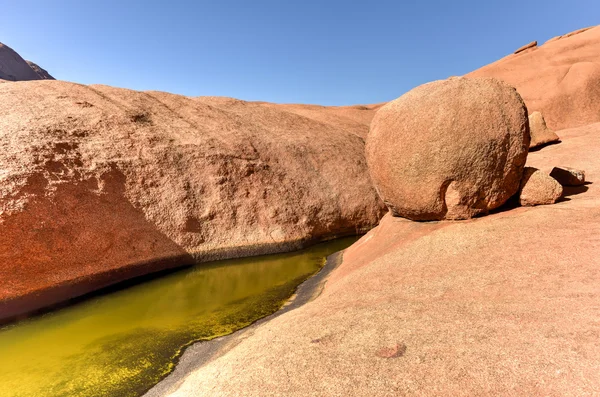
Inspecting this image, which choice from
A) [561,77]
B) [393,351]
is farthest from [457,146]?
[561,77]

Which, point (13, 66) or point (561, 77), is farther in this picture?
point (13, 66)

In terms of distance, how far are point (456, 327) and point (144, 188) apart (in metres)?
7.38

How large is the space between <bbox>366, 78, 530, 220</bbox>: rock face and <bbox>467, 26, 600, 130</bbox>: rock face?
14479 mm

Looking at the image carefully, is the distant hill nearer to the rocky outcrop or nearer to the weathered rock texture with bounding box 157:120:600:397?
the rocky outcrop

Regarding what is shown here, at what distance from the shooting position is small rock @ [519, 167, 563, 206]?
15.9ft

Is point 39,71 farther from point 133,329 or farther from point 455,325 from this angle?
point 455,325

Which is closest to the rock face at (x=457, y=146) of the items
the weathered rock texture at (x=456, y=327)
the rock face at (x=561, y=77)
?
the weathered rock texture at (x=456, y=327)

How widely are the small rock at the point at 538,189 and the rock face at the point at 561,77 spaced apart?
14082 millimetres

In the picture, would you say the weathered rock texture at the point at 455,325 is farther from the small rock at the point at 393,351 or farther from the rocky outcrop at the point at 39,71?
the rocky outcrop at the point at 39,71

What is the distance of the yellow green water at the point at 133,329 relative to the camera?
3.68 meters

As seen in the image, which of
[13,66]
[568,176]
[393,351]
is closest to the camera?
[393,351]

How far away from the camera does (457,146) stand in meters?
4.72

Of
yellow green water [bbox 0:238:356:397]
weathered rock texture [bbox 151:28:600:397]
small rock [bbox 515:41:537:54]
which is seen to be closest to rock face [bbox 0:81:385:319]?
yellow green water [bbox 0:238:356:397]

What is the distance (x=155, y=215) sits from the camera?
319 inches
